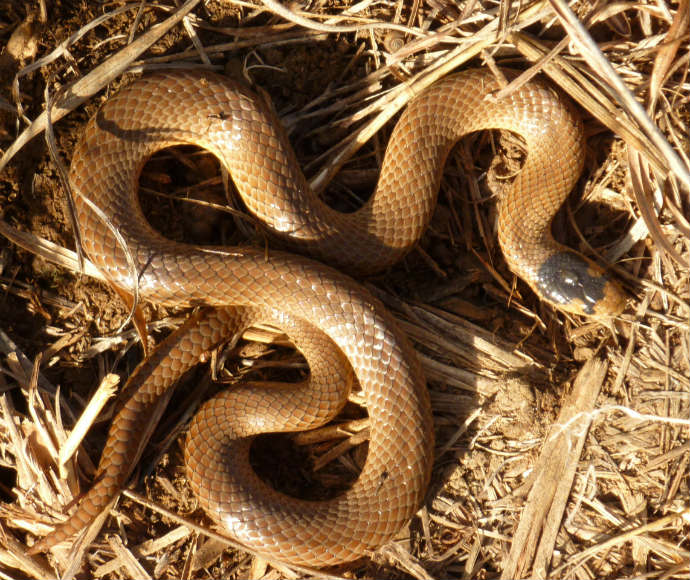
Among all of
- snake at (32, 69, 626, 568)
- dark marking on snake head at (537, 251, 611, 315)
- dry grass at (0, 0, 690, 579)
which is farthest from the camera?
dark marking on snake head at (537, 251, 611, 315)

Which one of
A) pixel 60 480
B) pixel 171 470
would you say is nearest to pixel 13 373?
pixel 60 480

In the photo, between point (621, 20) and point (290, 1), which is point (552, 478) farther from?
point (290, 1)

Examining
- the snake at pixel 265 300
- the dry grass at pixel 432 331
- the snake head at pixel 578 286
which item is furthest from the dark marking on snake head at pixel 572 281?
the snake at pixel 265 300

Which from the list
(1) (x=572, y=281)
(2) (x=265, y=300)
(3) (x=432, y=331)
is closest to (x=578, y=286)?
(1) (x=572, y=281)

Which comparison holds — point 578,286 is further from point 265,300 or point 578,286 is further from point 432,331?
point 265,300

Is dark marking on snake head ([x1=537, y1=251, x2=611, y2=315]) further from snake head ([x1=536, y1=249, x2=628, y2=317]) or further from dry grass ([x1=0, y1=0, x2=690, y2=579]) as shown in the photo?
dry grass ([x1=0, y1=0, x2=690, y2=579])

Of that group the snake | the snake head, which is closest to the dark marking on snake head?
the snake head

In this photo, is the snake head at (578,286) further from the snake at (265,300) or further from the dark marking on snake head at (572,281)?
the snake at (265,300)

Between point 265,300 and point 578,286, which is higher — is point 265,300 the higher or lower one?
the higher one

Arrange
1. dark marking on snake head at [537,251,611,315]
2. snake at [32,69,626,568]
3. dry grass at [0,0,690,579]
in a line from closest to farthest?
snake at [32,69,626,568]
dry grass at [0,0,690,579]
dark marking on snake head at [537,251,611,315]
